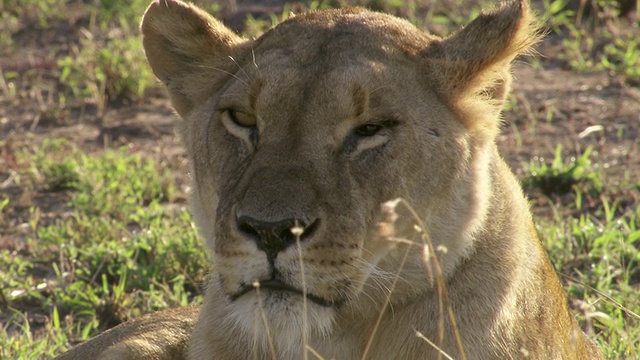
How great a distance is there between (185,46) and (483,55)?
100 centimetres

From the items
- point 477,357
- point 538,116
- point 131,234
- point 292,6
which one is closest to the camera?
point 477,357

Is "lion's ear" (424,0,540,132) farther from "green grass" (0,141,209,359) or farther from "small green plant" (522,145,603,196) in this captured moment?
"small green plant" (522,145,603,196)

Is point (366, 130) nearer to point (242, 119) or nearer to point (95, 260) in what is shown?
point (242, 119)

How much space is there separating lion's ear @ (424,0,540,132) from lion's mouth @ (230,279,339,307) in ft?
2.52

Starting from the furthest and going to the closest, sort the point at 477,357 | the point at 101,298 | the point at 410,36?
1. the point at 101,298
2. the point at 410,36
3. the point at 477,357

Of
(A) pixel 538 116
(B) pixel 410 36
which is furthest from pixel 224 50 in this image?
(A) pixel 538 116

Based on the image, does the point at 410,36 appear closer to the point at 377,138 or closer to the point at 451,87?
the point at 451,87

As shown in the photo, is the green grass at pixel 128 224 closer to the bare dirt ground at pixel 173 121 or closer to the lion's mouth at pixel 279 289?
the bare dirt ground at pixel 173 121

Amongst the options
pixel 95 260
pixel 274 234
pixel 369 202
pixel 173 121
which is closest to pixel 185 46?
pixel 369 202

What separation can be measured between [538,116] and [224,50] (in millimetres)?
3428

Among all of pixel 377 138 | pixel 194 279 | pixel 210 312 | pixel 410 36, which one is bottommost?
pixel 194 279

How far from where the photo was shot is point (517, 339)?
3.33 metres

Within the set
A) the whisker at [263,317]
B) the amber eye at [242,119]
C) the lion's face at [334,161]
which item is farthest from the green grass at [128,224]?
the amber eye at [242,119]

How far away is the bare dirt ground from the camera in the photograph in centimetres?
608
